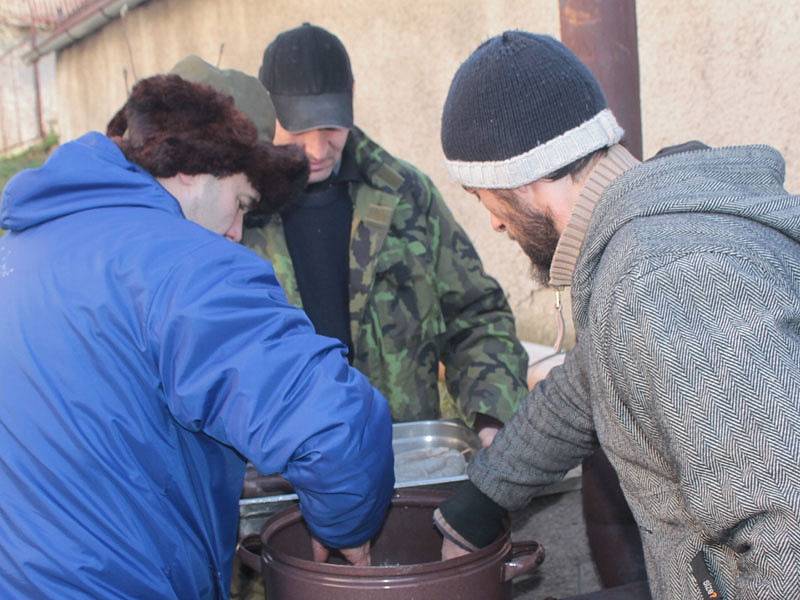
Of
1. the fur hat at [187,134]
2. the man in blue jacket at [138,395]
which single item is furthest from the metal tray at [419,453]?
the fur hat at [187,134]

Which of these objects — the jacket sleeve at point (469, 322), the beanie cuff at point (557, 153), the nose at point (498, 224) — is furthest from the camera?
the jacket sleeve at point (469, 322)

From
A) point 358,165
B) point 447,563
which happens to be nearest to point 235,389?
point 447,563

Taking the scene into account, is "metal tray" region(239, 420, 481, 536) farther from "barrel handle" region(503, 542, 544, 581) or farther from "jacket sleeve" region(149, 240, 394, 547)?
"jacket sleeve" region(149, 240, 394, 547)

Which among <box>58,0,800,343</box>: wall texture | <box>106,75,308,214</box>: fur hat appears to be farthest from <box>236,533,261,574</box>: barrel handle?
<box>58,0,800,343</box>: wall texture

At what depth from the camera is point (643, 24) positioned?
418cm

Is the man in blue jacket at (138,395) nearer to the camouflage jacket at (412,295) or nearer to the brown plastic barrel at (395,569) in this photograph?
the brown plastic barrel at (395,569)

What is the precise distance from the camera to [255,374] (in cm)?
163

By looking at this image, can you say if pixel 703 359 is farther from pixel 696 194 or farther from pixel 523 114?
pixel 523 114

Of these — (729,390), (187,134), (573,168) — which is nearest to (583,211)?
(573,168)

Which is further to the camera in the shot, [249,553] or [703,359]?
[249,553]

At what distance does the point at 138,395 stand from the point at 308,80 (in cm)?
147

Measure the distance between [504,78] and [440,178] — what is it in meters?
4.01

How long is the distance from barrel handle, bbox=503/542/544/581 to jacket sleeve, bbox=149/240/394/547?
0.46 metres

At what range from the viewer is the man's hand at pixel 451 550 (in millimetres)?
2116
